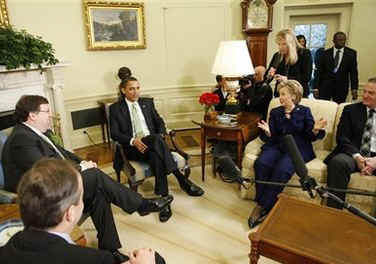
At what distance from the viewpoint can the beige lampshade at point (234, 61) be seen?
2.99 metres

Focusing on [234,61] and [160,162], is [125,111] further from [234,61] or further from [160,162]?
[234,61]

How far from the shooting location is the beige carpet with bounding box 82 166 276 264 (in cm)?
209

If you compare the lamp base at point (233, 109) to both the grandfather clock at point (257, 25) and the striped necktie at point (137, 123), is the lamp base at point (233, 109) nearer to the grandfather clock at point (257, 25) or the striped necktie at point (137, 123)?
the striped necktie at point (137, 123)

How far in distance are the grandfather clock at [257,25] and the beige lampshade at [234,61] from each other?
166cm

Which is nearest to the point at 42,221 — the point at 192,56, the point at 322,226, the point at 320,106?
the point at 322,226

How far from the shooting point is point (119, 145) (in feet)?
8.75

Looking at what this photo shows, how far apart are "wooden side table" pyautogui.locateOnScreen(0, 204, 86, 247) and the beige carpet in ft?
2.15

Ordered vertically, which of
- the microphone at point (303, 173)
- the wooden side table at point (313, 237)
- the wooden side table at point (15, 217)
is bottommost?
the wooden side table at point (313, 237)

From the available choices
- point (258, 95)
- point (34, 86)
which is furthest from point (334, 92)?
point (34, 86)

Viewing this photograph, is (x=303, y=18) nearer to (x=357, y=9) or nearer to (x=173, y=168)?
(x=357, y=9)

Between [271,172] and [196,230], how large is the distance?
0.75m

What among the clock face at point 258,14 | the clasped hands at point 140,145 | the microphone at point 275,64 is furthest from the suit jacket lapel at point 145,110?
the clock face at point 258,14

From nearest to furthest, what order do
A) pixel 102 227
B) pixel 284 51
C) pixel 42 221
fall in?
pixel 42 221 → pixel 102 227 → pixel 284 51

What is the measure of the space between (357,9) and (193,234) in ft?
13.0
